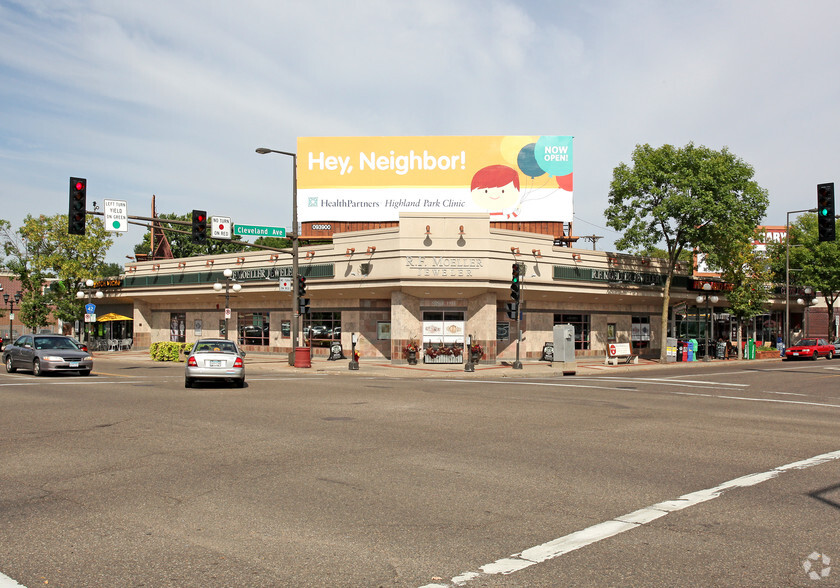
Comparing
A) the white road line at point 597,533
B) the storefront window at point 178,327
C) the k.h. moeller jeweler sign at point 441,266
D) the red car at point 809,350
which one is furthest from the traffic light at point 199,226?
the red car at point 809,350

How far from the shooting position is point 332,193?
4497 cm

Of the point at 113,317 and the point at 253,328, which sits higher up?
the point at 113,317

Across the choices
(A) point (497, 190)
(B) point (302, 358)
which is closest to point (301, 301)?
(B) point (302, 358)

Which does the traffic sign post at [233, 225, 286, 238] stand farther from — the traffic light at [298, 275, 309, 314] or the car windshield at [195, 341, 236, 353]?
the car windshield at [195, 341, 236, 353]

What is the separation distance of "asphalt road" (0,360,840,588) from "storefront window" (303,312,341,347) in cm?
2400

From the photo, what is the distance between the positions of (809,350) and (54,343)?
1632 inches

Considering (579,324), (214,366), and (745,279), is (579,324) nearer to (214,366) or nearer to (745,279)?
(745,279)

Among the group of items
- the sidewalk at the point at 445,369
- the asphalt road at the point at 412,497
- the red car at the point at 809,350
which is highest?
the red car at the point at 809,350

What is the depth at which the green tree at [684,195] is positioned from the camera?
35.8m

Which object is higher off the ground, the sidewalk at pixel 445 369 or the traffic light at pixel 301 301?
the traffic light at pixel 301 301

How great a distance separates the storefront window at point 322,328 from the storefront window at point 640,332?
60.8 feet

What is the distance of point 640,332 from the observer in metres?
43.8

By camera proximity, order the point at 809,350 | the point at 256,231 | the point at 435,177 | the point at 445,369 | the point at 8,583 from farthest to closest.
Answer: the point at 435,177, the point at 809,350, the point at 445,369, the point at 256,231, the point at 8,583

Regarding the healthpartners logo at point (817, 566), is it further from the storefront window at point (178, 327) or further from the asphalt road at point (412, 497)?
the storefront window at point (178, 327)
